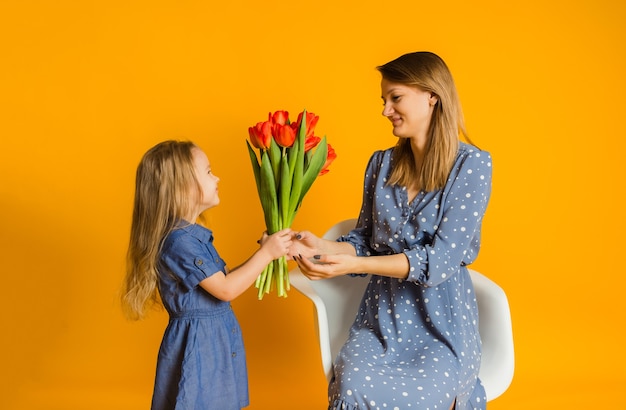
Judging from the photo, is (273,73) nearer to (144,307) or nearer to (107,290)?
(107,290)

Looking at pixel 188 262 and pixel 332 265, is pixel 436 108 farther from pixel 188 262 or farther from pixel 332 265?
pixel 188 262

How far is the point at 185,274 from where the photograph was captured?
253 cm

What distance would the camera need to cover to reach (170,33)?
3828 mm

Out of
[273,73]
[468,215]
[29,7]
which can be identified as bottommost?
[468,215]

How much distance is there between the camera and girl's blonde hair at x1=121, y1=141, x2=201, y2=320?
2576 mm

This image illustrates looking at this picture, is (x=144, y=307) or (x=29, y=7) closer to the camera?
(x=144, y=307)

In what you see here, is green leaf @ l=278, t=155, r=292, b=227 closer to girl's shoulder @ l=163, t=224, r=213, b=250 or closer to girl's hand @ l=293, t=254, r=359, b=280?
girl's hand @ l=293, t=254, r=359, b=280

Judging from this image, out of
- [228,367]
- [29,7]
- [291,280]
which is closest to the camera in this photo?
[228,367]

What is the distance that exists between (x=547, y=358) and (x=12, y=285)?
8.45 ft

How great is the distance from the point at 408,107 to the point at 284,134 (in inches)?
17.9

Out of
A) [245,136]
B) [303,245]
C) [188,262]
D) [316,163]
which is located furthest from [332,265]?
[245,136]

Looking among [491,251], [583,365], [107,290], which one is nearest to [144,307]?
[107,290]

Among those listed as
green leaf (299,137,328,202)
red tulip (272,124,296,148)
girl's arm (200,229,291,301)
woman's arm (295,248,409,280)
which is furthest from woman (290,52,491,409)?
red tulip (272,124,296,148)

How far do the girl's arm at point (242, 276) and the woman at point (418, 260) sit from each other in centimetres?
11
